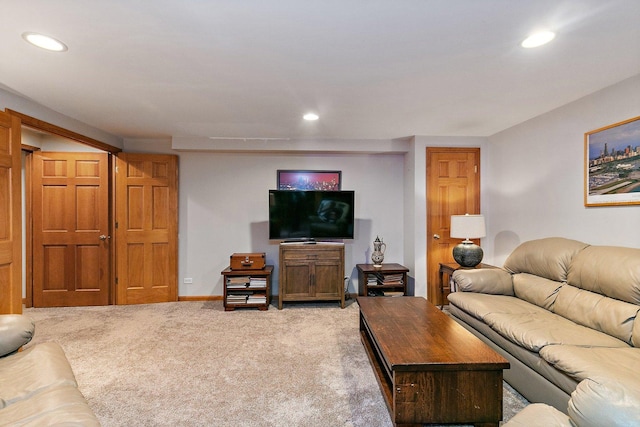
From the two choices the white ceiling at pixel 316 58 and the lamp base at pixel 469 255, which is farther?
the lamp base at pixel 469 255

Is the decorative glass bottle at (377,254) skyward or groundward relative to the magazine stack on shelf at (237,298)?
skyward

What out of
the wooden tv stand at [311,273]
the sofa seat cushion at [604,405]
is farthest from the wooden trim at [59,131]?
the sofa seat cushion at [604,405]

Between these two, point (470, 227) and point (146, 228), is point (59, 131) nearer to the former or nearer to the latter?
point (146, 228)

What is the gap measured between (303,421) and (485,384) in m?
1.07

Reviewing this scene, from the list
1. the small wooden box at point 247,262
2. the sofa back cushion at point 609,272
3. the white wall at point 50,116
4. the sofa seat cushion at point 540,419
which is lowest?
the sofa seat cushion at point 540,419

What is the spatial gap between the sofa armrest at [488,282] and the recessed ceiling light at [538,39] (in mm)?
2046

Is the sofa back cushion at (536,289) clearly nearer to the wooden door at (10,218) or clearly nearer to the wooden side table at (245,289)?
the wooden side table at (245,289)

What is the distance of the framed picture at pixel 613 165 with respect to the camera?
236 centimetres

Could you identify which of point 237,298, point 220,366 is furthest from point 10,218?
point 237,298

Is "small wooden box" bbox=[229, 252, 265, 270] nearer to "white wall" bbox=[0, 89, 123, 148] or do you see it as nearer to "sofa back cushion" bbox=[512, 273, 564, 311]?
"white wall" bbox=[0, 89, 123, 148]

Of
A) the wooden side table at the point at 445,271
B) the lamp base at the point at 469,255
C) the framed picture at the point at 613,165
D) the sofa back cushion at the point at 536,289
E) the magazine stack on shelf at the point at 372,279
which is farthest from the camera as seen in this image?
the magazine stack on shelf at the point at 372,279

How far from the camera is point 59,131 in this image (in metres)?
3.22

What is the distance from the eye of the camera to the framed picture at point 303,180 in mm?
4492

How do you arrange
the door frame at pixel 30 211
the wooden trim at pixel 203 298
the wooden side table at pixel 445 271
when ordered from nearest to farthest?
the wooden side table at pixel 445 271 < the door frame at pixel 30 211 < the wooden trim at pixel 203 298
